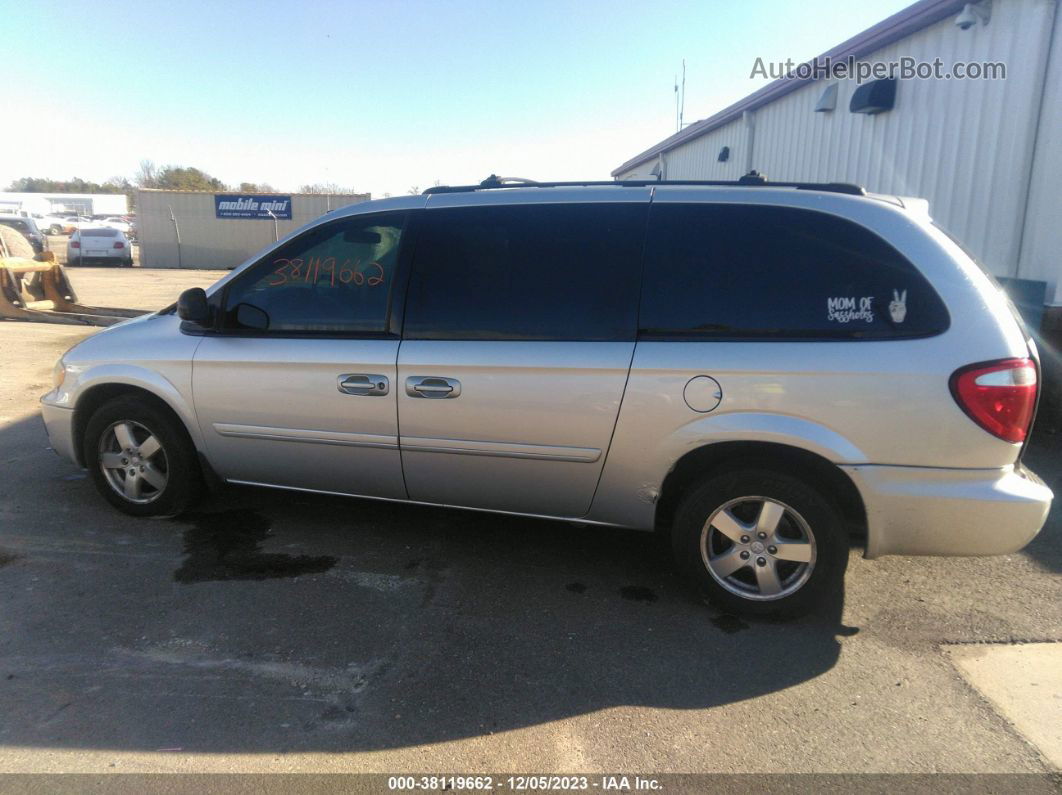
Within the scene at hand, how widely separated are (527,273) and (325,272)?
1.17 metres

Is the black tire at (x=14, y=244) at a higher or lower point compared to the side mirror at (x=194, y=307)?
higher

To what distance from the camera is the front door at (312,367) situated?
3.83m

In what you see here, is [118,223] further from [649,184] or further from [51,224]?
[649,184]

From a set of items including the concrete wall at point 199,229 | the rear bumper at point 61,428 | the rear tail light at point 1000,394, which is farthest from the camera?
the concrete wall at point 199,229

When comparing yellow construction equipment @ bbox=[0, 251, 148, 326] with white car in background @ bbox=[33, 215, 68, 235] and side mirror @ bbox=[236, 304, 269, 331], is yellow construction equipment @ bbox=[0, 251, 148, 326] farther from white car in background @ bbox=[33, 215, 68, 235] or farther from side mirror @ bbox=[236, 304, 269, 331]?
white car in background @ bbox=[33, 215, 68, 235]

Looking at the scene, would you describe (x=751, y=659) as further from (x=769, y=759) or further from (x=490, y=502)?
(x=490, y=502)

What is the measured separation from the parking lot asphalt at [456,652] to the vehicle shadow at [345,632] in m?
0.01

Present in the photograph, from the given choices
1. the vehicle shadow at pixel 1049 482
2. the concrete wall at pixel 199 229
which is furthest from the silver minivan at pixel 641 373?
the concrete wall at pixel 199 229

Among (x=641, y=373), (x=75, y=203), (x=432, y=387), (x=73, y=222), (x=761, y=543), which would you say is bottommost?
(x=761, y=543)

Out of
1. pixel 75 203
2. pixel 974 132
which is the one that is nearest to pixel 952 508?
pixel 974 132

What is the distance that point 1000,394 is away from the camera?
2.94m

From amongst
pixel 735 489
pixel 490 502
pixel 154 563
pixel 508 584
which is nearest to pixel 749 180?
pixel 735 489

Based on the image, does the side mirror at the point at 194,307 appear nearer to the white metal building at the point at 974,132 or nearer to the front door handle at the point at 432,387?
the front door handle at the point at 432,387

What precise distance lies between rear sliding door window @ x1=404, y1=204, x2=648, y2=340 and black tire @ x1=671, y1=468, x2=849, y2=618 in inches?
33.7
